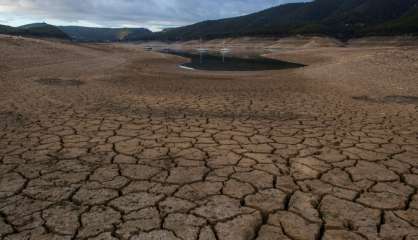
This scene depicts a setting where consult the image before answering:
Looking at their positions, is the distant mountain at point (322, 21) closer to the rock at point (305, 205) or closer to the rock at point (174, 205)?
the rock at point (305, 205)

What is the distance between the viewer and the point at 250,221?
322 cm

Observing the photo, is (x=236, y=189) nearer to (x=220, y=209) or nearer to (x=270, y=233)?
(x=220, y=209)

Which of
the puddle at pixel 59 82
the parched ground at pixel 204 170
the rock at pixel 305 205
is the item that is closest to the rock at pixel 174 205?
the parched ground at pixel 204 170

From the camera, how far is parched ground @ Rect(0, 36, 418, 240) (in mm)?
3152

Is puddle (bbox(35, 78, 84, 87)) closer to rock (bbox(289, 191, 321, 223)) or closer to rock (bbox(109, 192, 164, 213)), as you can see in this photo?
rock (bbox(109, 192, 164, 213))

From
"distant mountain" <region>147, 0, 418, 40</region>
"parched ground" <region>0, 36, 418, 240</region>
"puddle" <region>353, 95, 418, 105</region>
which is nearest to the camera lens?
"parched ground" <region>0, 36, 418, 240</region>

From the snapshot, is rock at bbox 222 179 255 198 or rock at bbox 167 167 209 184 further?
rock at bbox 167 167 209 184

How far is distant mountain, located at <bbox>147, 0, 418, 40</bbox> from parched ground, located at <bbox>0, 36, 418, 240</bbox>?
225ft

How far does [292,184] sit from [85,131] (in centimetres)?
354

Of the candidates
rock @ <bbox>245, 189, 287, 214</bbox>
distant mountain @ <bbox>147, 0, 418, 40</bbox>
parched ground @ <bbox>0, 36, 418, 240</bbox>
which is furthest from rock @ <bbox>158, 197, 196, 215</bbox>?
distant mountain @ <bbox>147, 0, 418, 40</bbox>

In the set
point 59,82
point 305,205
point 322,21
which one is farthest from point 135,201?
point 322,21

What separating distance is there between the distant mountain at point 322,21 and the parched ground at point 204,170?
225 ft

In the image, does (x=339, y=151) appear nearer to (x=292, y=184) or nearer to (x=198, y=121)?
(x=292, y=184)

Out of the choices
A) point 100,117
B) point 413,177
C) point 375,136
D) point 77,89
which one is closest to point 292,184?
point 413,177
